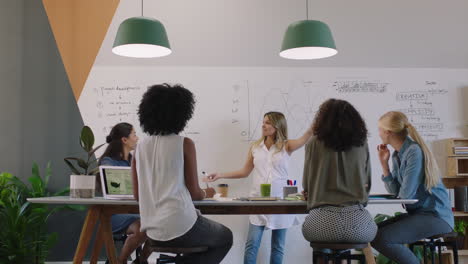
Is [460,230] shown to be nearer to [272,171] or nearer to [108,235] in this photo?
[272,171]

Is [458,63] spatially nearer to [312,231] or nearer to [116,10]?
[312,231]

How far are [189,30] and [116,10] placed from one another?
2.49 feet

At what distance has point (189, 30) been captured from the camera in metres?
4.61

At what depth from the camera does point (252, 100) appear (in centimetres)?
460

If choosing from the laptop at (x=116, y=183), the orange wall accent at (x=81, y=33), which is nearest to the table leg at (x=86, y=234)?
the laptop at (x=116, y=183)

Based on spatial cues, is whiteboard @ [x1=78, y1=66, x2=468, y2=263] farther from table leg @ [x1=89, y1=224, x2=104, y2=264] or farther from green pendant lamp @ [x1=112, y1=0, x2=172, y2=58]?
table leg @ [x1=89, y1=224, x2=104, y2=264]

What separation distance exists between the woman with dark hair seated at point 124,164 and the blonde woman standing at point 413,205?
5.15 ft

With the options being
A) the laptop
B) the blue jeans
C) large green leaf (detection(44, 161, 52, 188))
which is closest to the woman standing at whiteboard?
the blue jeans

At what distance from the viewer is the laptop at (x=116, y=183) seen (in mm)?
2670

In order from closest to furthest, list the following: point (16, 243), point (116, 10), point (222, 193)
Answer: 1. point (222, 193)
2. point (16, 243)
3. point (116, 10)

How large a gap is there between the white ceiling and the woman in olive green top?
2300 millimetres

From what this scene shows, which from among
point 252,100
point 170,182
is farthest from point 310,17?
point 170,182

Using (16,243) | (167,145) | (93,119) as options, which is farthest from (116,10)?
(167,145)

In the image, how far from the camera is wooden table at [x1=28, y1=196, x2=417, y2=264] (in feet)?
8.36
